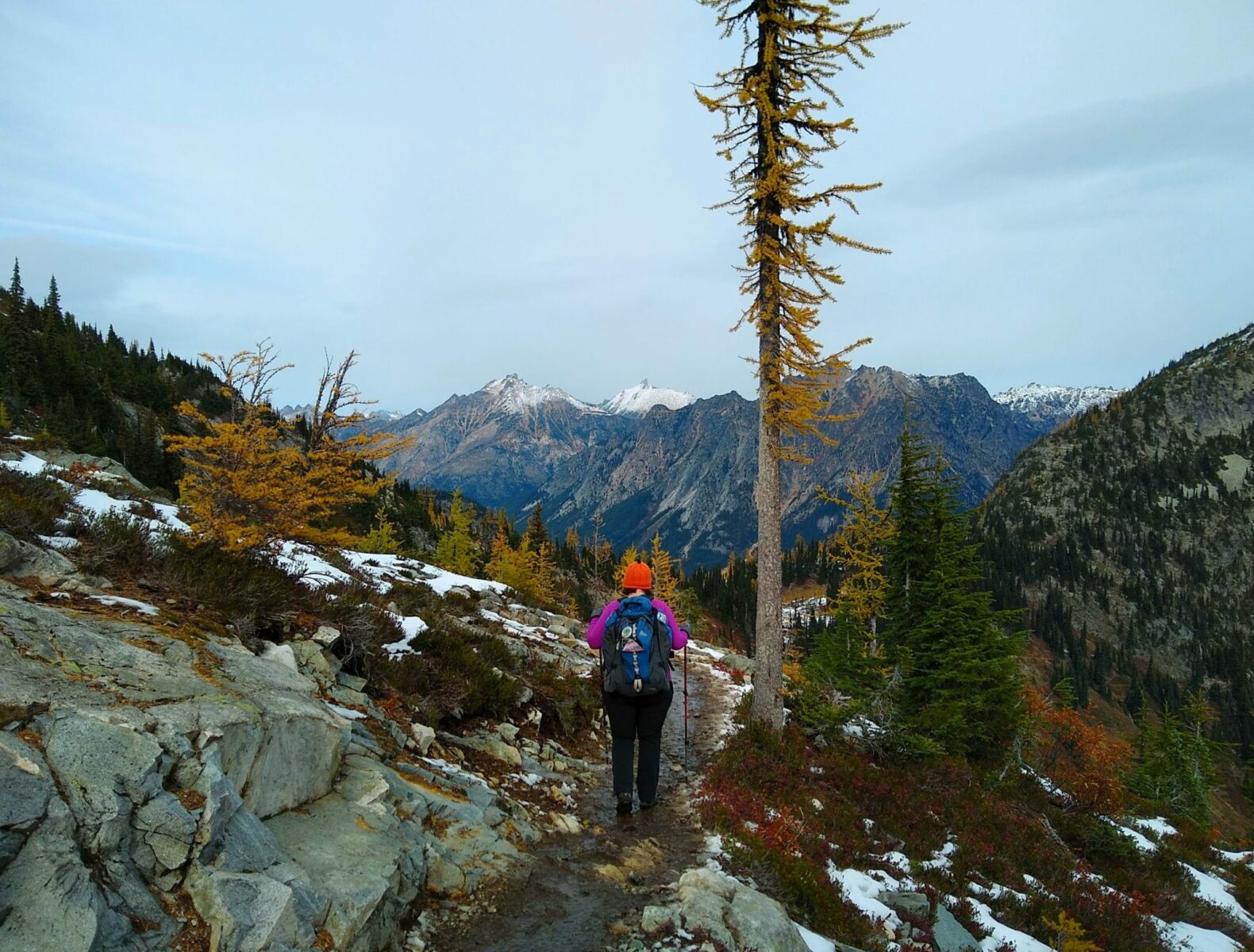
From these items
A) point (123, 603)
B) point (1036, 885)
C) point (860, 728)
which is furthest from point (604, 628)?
point (860, 728)

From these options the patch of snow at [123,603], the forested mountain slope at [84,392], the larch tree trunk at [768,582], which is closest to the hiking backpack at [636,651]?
the patch of snow at [123,603]

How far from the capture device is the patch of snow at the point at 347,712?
658 cm

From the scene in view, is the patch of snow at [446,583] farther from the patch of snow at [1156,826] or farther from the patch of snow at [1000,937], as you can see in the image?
the patch of snow at [1156,826]

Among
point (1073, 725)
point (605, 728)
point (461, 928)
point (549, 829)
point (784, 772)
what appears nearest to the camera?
point (461, 928)

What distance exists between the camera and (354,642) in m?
8.48

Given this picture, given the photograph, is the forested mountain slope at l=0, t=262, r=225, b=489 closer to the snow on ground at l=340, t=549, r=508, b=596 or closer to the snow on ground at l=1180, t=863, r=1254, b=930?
the snow on ground at l=340, t=549, r=508, b=596

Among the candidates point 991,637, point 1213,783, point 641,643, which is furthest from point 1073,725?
point 641,643

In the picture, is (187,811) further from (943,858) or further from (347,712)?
(943,858)

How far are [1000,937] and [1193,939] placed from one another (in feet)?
19.1

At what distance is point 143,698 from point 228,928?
1686mm

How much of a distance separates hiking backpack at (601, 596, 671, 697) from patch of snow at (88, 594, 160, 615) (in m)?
4.62

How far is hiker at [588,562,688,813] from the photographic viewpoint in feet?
23.8

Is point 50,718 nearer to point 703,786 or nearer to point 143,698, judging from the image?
point 143,698

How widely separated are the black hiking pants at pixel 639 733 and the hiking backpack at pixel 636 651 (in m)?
0.19
